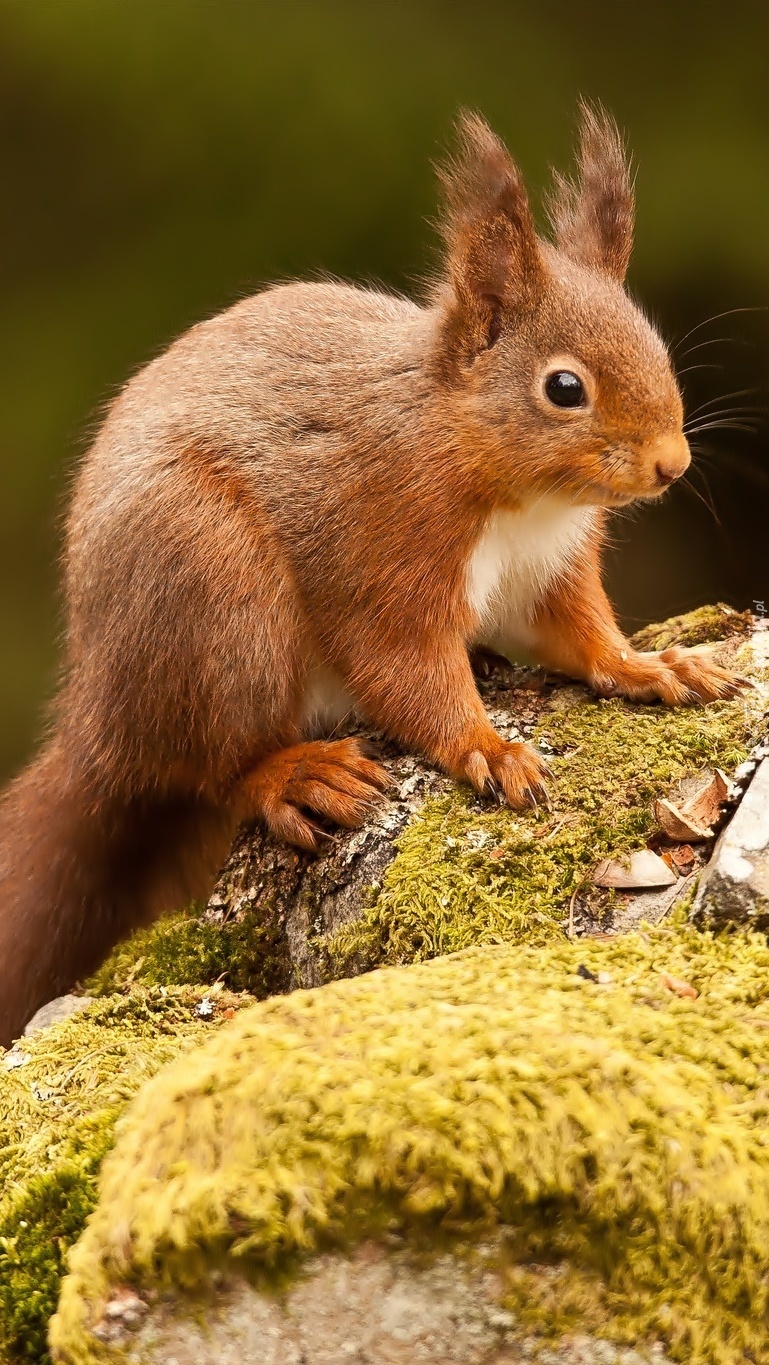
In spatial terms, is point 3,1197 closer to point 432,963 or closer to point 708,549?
point 432,963

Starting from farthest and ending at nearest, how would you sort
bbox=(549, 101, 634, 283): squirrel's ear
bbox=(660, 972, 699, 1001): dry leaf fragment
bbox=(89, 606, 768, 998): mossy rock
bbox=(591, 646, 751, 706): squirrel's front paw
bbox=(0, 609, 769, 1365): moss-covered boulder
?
bbox=(549, 101, 634, 283): squirrel's ear < bbox=(591, 646, 751, 706): squirrel's front paw < bbox=(89, 606, 768, 998): mossy rock < bbox=(0, 609, 769, 1365): moss-covered boulder < bbox=(660, 972, 699, 1001): dry leaf fragment

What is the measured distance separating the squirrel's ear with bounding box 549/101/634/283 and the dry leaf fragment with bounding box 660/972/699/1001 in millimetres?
1668

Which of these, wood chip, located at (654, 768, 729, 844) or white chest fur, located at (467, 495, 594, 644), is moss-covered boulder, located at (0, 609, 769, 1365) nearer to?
wood chip, located at (654, 768, 729, 844)

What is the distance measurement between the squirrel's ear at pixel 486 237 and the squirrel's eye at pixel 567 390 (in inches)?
7.1

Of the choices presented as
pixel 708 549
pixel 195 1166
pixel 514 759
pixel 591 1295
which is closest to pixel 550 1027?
pixel 591 1295

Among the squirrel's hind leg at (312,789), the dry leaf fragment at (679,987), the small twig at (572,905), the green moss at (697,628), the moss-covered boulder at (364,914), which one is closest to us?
the dry leaf fragment at (679,987)

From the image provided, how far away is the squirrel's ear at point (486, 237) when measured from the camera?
2586 mm

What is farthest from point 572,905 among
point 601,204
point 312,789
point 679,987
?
point 601,204

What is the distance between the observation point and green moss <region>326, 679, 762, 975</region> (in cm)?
223

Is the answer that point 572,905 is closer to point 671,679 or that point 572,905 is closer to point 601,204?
point 671,679

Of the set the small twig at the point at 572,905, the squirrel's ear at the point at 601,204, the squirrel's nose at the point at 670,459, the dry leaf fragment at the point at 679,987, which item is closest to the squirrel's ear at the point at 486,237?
the squirrel's ear at the point at 601,204

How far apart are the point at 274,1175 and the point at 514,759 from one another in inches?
49.8

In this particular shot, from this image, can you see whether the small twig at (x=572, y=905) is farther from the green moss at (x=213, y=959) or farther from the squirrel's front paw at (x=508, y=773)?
the green moss at (x=213, y=959)

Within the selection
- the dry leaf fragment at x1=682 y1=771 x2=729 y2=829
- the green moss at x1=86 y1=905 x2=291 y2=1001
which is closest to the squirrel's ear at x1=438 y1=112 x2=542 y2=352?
the dry leaf fragment at x1=682 y1=771 x2=729 y2=829
